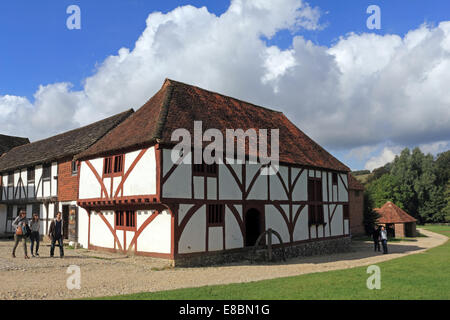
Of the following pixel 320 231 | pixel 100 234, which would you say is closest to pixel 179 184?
pixel 100 234

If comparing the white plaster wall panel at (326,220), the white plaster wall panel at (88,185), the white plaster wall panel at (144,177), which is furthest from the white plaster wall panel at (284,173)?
the white plaster wall panel at (88,185)

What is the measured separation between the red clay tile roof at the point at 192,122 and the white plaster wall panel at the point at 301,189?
0.75 metres

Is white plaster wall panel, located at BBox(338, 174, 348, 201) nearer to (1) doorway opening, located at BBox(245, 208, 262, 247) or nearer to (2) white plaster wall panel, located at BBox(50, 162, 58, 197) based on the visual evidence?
(1) doorway opening, located at BBox(245, 208, 262, 247)

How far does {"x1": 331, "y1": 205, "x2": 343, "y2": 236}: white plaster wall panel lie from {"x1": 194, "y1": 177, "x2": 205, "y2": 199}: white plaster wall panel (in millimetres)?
10654

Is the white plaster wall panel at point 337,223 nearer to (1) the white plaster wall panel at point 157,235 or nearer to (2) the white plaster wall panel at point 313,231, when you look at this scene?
(2) the white plaster wall panel at point 313,231

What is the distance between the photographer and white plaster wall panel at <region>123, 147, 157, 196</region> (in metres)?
13.7

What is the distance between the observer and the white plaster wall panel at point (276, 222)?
17.3 metres

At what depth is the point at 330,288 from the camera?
350 inches

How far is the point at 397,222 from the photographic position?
35781mm

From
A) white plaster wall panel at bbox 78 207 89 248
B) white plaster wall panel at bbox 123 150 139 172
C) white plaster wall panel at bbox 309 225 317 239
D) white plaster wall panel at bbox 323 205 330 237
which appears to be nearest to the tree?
white plaster wall panel at bbox 323 205 330 237

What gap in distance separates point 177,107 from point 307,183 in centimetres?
835

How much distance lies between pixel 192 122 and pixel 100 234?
683 centimetres
